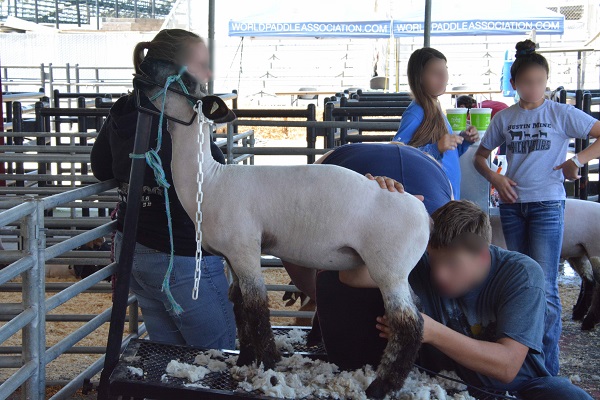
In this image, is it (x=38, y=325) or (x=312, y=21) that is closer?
(x=38, y=325)

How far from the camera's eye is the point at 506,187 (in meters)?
3.96

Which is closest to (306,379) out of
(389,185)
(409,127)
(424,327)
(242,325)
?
(242,325)

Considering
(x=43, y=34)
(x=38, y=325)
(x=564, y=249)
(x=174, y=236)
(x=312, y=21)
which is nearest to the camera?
(x=38, y=325)

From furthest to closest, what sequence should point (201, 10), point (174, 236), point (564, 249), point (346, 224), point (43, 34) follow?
1. point (43, 34)
2. point (201, 10)
3. point (564, 249)
4. point (174, 236)
5. point (346, 224)

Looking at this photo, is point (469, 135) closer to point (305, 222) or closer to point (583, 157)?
point (583, 157)

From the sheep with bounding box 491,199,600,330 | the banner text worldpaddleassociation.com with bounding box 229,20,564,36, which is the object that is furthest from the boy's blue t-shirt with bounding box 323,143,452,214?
the banner text worldpaddleassociation.com with bounding box 229,20,564,36

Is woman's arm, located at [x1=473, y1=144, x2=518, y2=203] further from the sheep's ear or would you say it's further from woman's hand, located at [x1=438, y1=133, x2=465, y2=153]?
the sheep's ear

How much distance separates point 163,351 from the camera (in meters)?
2.34

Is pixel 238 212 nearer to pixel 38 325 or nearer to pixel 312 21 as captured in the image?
pixel 38 325

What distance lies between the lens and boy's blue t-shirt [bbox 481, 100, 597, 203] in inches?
155

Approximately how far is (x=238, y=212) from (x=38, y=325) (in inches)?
36.0

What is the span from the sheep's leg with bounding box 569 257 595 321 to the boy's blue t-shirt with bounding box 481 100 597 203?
3.77 ft

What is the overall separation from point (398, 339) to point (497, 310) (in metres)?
0.51

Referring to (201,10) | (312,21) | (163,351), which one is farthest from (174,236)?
(201,10)
